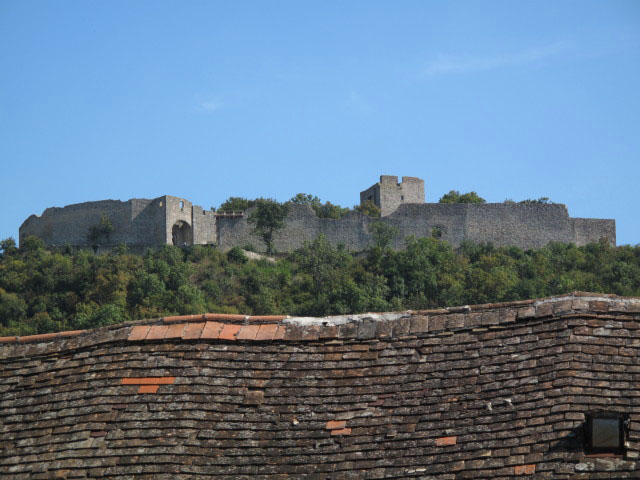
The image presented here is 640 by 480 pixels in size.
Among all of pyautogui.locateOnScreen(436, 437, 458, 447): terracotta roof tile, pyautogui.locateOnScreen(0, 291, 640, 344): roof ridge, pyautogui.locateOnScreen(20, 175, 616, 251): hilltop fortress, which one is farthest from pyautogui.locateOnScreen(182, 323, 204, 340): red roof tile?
pyautogui.locateOnScreen(20, 175, 616, 251): hilltop fortress

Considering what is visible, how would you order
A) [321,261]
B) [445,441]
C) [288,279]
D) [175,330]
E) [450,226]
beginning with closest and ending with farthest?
1. [445,441]
2. [175,330]
3. [288,279]
4. [321,261]
5. [450,226]

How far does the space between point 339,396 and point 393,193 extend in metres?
59.4

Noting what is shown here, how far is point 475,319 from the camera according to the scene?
29.6 feet

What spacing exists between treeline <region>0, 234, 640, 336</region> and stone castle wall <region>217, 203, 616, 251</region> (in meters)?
1.39

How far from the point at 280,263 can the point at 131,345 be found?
167 ft

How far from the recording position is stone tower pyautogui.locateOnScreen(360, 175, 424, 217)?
67438 millimetres

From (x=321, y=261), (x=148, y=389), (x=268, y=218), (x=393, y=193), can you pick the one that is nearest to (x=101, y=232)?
(x=268, y=218)

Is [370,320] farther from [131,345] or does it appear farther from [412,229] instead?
→ [412,229]

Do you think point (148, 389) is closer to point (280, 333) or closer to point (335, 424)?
point (280, 333)

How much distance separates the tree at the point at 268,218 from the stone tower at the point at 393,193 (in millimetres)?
7207

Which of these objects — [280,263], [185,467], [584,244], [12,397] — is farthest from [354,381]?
[584,244]

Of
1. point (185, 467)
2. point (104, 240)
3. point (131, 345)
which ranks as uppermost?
point (104, 240)

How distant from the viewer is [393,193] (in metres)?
67.8

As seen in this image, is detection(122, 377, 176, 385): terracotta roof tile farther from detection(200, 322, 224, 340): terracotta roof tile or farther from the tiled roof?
detection(200, 322, 224, 340): terracotta roof tile
